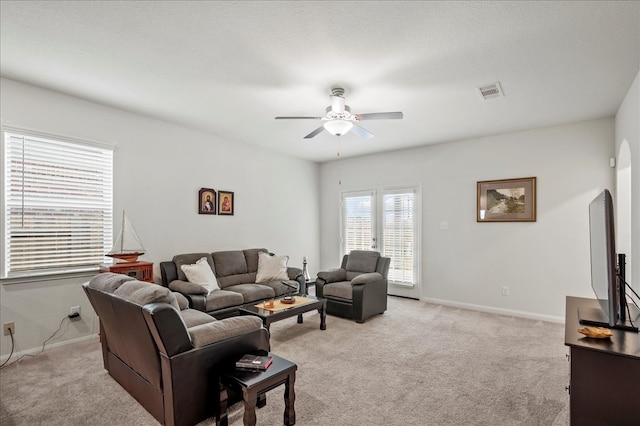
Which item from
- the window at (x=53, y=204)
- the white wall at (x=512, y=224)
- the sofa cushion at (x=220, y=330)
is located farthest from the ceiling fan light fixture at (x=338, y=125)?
the white wall at (x=512, y=224)

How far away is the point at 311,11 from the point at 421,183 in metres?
4.14

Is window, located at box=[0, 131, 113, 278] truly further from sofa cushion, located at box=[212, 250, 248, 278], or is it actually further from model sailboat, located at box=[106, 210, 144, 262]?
sofa cushion, located at box=[212, 250, 248, 278]

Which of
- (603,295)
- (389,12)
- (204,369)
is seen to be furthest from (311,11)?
(603,295)

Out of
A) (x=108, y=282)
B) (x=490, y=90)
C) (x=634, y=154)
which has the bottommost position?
(x=108, y=282)

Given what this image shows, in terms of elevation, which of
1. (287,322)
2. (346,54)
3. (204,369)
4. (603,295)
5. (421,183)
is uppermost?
(346,54)

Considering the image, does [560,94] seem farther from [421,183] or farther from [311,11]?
[311,11]

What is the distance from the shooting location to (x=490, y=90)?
3.34 m

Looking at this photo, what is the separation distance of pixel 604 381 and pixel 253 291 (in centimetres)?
352

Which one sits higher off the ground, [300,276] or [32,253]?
[32,253]

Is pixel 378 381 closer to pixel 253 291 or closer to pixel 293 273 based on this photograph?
pixel 253 291

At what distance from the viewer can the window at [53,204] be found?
3256mm

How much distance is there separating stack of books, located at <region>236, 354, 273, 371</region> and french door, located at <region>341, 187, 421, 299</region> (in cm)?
417

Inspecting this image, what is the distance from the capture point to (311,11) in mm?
2143

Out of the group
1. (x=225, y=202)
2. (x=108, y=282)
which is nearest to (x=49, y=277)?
(x=108, y=282)
